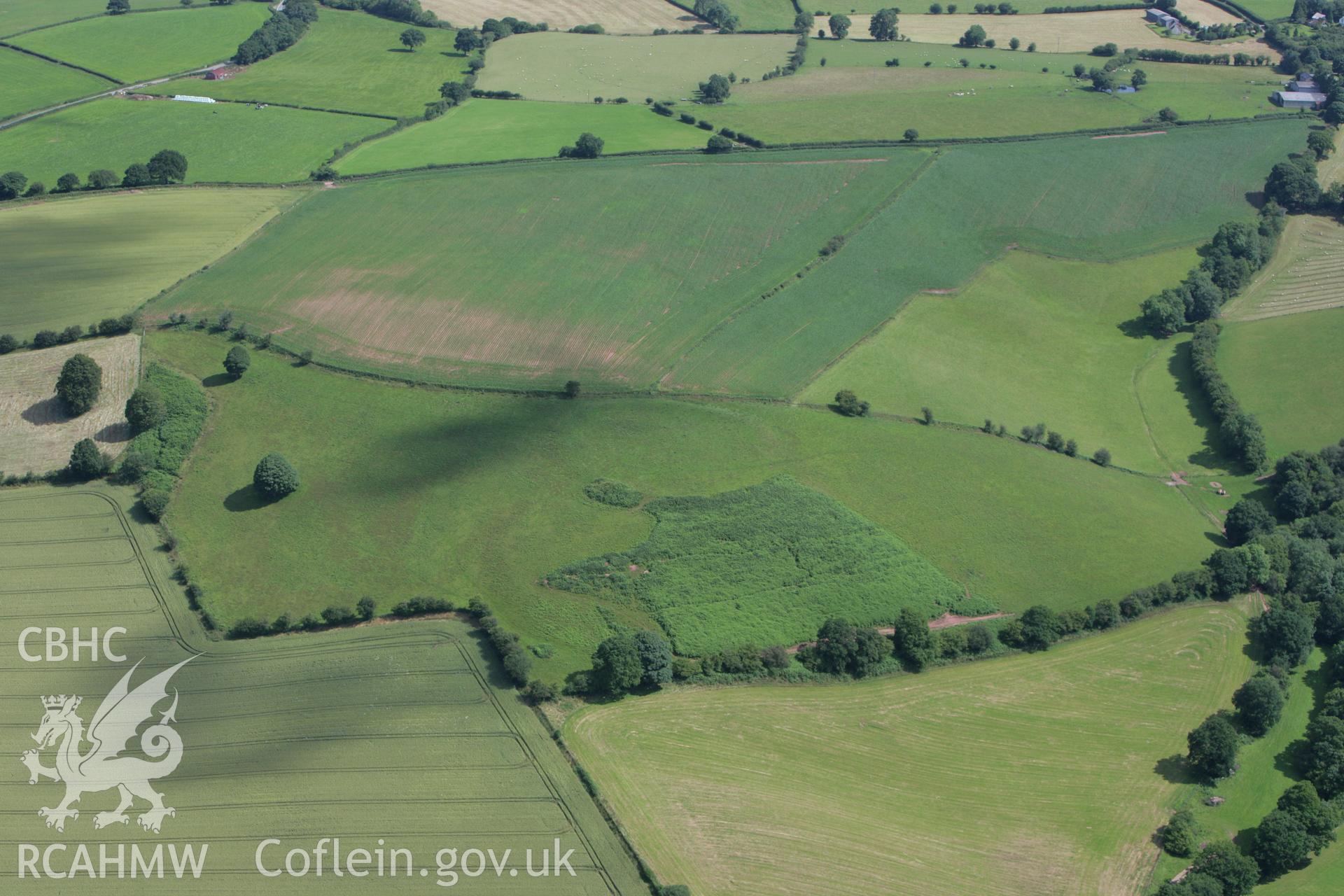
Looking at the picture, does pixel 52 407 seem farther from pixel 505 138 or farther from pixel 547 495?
pixel 505 138

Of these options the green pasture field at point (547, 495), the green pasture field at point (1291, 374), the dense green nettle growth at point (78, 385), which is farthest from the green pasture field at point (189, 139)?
the green pasture field at point (1291, 374)

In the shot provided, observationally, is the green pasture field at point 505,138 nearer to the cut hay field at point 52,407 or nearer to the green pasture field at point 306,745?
the cut hay field at point 52,407

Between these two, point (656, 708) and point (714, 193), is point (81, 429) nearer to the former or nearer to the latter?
point (656, 708)

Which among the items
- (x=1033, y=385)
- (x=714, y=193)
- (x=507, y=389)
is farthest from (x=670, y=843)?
(x=714, y=193)

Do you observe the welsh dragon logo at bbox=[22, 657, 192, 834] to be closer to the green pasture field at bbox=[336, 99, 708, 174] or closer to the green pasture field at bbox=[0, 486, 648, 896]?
the green pasture field at bbox=[0, 486, 648, 896]

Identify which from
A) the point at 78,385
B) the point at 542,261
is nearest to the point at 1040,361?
the point at 542,261

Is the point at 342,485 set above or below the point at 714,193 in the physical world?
below
